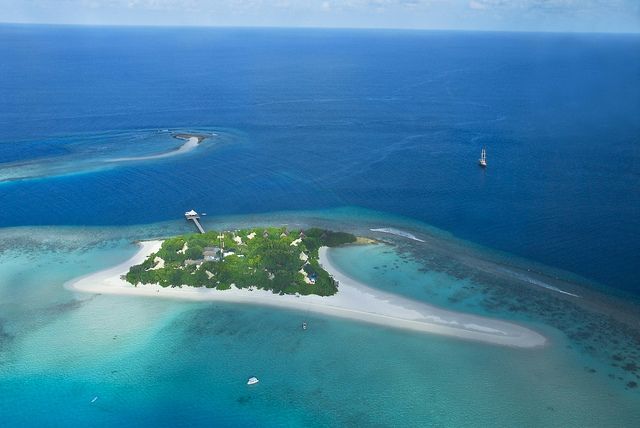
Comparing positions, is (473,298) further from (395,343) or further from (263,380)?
(263,380)

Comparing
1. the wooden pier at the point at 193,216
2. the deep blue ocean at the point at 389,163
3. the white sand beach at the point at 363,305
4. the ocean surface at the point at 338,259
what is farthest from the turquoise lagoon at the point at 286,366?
the wooden pier at the point at 193,216

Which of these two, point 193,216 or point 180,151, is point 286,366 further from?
point 180,151

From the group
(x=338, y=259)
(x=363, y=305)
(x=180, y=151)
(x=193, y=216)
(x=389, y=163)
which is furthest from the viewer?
(x=180, y=151)

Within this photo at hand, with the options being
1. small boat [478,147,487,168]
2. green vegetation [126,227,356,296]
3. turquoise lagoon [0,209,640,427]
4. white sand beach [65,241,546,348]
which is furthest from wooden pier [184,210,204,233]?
small boat [478,147,487,168]

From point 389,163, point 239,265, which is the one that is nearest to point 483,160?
point 389,163

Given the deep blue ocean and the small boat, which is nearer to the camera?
the deep blue ocean

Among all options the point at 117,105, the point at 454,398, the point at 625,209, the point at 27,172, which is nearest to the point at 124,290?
the point at 454,398

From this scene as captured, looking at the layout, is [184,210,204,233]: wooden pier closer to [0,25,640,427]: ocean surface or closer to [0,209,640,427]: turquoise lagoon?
[0,25,640,427]: ocean surface
